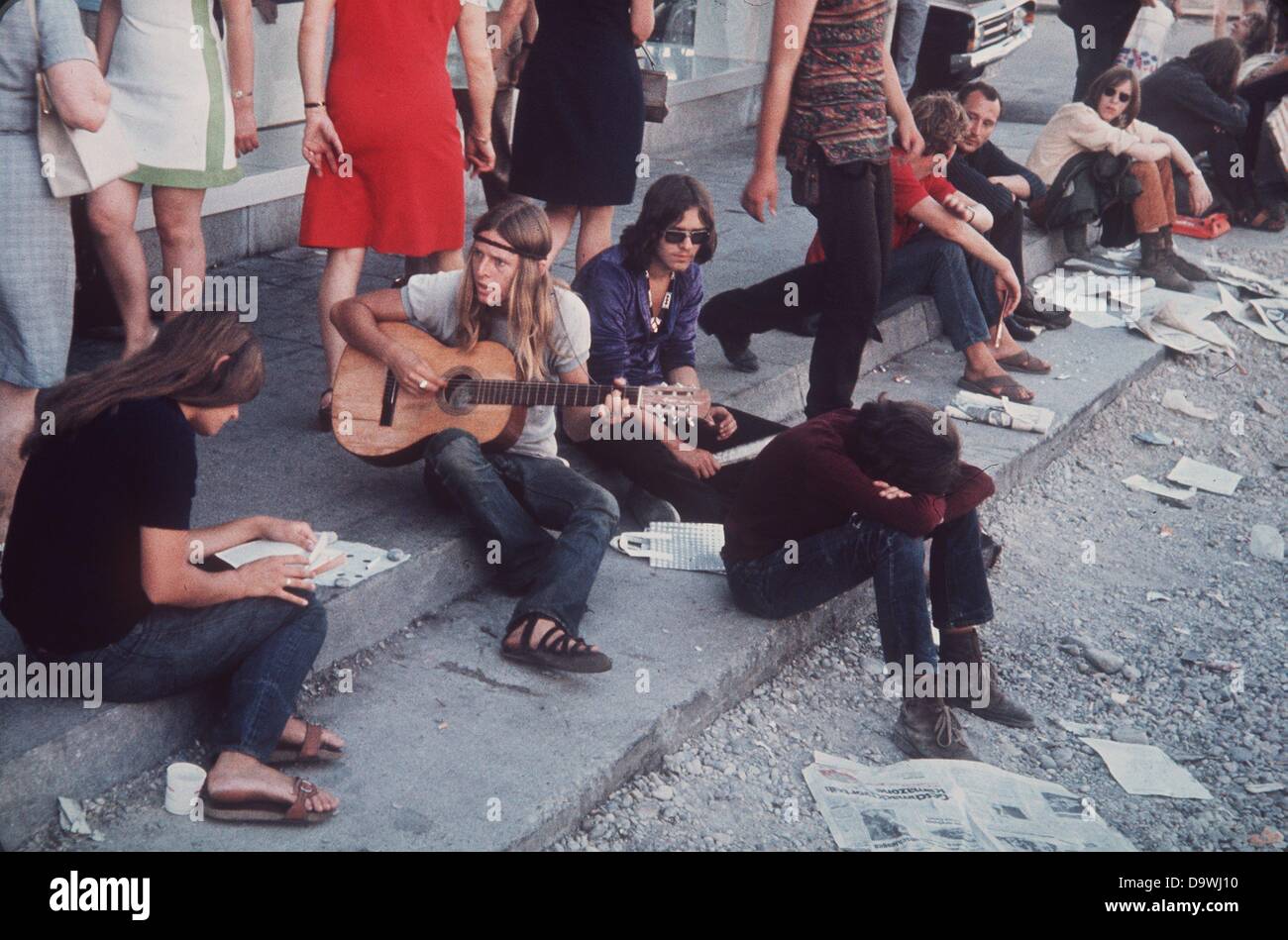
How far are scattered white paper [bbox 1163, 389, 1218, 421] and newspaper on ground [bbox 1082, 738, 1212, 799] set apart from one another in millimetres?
3043

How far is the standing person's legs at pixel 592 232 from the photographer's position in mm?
5000

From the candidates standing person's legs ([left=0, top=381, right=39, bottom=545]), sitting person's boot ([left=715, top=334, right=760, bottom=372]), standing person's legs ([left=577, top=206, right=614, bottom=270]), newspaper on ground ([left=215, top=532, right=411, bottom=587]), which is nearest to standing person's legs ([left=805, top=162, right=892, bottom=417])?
sitting person's boot ([left=715, top=334, right=760, bottom=372])

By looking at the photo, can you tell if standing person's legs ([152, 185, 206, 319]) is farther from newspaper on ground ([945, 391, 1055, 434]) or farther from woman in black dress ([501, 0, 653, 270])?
newspaper on ground ([945, 391, 1055, 434])

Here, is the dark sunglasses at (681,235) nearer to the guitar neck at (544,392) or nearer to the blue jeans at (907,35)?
the guitar neck at (544,392)

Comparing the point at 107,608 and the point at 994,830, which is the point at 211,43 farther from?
the point at 994,830

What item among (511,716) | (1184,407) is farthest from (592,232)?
(1184,407)

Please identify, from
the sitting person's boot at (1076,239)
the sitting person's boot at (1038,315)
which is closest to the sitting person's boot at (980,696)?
the sitting person's boot at (1038,315)

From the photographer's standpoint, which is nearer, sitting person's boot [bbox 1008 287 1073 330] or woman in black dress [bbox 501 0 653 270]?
woman in black dress [bbox 501 0 653 270]

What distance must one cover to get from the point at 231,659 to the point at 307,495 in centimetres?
108

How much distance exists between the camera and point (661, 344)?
4.76 metres

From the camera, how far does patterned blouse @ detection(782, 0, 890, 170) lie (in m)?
4.61

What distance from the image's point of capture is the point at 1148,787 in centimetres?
393
